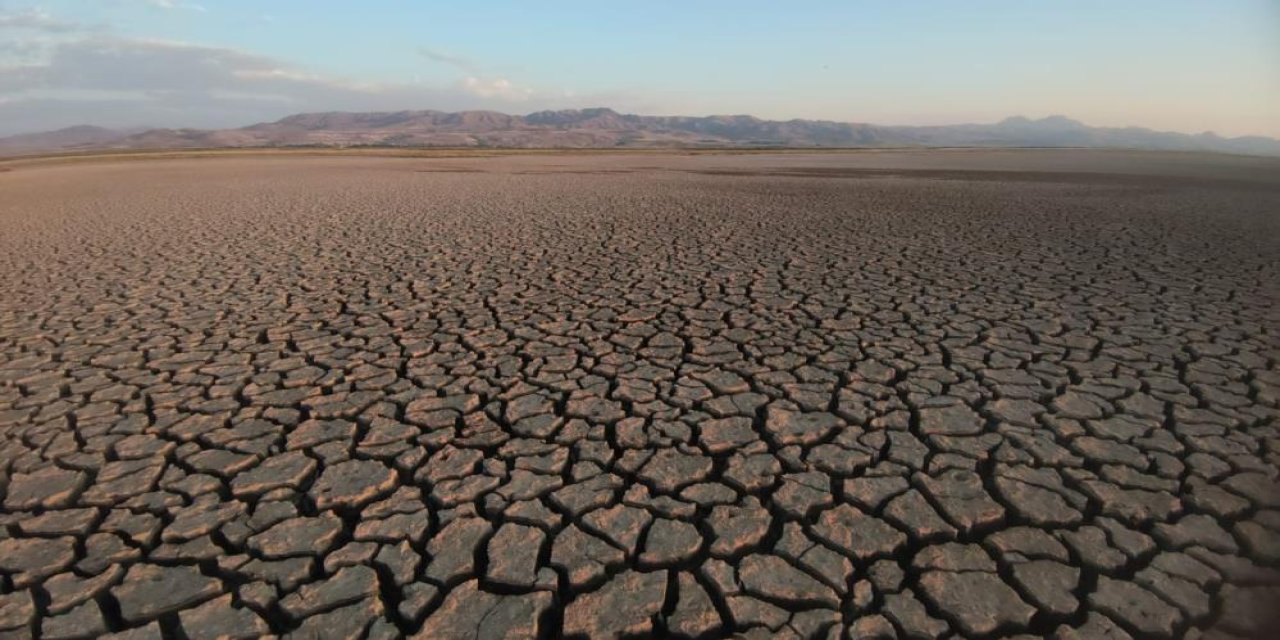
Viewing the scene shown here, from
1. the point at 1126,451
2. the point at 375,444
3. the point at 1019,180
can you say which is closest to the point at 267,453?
the point at 375,444

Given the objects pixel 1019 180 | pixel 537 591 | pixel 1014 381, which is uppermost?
pixel 1019 180

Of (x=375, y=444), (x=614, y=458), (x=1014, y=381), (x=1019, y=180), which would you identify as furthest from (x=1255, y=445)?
(x=1019, y=180)

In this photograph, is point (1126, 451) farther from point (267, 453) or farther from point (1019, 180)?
point (1019, 180)

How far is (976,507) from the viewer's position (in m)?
2.22

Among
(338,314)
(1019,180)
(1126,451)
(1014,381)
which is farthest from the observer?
(1019,180)

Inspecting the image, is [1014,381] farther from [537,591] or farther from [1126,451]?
[537,591]

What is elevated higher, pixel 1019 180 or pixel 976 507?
pixel 1019 180

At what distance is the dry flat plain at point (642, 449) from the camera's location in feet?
5.96

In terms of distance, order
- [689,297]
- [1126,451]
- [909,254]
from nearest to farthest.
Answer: [1126,451] < [689,297] < [909,254]

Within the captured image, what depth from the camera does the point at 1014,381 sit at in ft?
10.8

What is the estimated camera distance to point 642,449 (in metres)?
2.67

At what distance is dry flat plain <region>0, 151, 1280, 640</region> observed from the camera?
1815mm

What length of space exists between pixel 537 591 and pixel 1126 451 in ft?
8.06

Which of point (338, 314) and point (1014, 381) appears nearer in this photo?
point (1014, 381)
